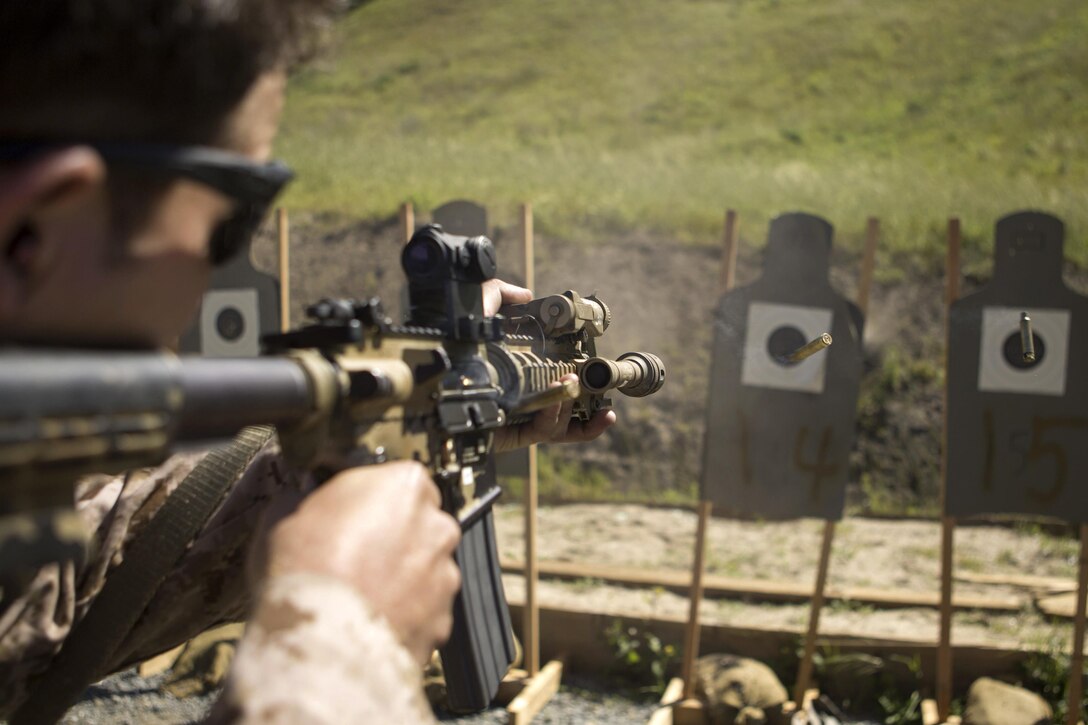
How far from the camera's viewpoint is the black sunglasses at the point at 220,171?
0.89 m

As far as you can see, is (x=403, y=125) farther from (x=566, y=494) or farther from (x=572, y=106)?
(x=566, y=494)

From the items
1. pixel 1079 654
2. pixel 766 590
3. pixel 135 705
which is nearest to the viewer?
pixel 1079 654

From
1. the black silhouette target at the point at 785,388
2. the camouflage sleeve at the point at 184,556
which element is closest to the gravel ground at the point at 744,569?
the black silhouette target at the point at 785,388

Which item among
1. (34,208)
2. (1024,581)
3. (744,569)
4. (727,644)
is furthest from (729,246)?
(34,208)

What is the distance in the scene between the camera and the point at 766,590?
196 inches

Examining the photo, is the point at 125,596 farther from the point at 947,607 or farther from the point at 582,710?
the point at 947,607

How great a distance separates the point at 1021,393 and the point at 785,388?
3.57 feet

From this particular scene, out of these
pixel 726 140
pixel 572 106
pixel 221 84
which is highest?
pixel 572 106

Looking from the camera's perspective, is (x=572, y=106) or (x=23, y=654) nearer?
(x=23, y=654)

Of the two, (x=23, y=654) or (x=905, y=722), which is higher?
(x=23, y=654)

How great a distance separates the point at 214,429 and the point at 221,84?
14.5 inches

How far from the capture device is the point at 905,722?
13.8 feet

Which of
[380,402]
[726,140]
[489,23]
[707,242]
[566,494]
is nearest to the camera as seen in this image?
[380,402]

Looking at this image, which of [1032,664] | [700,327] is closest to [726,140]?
[700,327]
